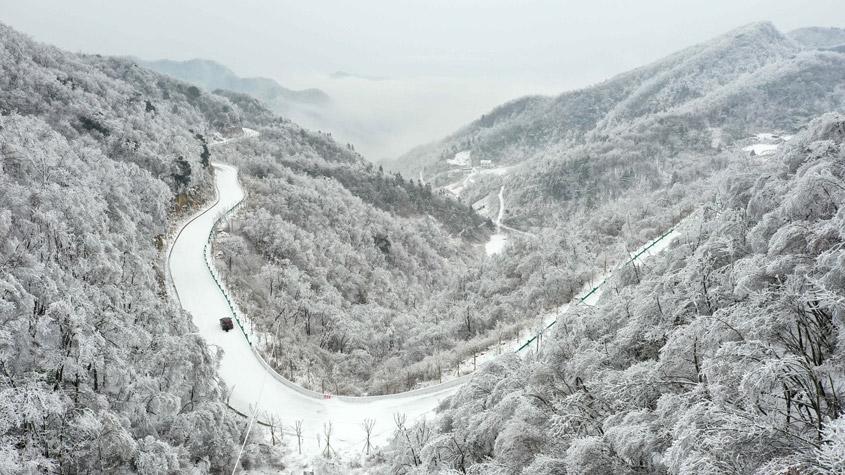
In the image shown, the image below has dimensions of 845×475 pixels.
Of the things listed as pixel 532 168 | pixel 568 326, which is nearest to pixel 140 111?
pixel 568 326

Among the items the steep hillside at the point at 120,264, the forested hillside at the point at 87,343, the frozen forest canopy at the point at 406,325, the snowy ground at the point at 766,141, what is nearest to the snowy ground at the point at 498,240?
the steep hillside at the point at 120,264

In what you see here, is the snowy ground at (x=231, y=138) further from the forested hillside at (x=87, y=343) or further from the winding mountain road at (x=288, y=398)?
the winding mountain road at (x=288, y=398)

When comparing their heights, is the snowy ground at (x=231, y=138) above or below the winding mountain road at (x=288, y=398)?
above

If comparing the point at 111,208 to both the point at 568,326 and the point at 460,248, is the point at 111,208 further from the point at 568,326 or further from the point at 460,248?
the point at 460,248

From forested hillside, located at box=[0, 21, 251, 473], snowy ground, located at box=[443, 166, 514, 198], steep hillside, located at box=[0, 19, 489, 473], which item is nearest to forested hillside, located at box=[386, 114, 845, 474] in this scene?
forested hillside, located at box=[0, 21, 251, 473]

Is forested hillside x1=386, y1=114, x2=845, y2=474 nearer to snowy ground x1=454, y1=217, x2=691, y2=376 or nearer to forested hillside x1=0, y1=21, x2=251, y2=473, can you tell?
forested hillside x1=0, y1=21, x2=251, y2=473

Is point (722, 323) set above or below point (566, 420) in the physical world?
above
